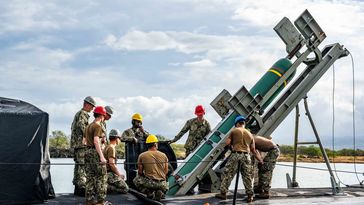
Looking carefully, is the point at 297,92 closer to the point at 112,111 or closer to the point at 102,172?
the point at 112,111

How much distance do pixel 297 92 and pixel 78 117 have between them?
4.66 meters

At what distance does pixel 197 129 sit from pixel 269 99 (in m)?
1.69

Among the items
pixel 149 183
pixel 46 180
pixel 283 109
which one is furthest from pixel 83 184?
pixel 283 109

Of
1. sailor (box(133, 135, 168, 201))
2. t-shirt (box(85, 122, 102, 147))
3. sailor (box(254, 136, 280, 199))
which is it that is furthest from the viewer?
sailor (box(254, 136, 280, 199))

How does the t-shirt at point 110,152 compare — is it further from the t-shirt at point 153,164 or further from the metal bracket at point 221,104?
the metal bracket at point 221,104

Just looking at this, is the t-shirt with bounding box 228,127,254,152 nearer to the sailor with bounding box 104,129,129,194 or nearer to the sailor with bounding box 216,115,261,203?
the sailor with bounding box 216,115,261,203

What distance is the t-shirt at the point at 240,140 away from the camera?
9.18 meters

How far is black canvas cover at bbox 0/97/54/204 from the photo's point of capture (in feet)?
27.1

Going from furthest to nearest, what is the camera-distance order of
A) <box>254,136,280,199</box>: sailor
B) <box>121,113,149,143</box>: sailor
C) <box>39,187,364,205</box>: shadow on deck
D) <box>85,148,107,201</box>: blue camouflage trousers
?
1. <box>121,113,149,143</box>: sailor
2. <box>254,136,280,199</box>: sailor
3. <box>39,187,364,205</box>: shadow on deck
4. <box>85,148,107,201</box>: blue camouflage trousers

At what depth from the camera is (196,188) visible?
11.2m

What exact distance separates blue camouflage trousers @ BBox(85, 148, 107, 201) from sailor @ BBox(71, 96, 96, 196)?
3.60ft

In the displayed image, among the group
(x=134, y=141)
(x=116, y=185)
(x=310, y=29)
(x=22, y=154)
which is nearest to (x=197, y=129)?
(x=134, y=141)

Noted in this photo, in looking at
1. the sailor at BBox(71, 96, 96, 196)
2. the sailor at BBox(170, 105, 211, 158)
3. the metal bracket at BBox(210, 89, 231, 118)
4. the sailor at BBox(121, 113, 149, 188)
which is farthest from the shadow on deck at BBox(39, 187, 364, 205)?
the metal bracket at BBox(210, 89, 231, 118)

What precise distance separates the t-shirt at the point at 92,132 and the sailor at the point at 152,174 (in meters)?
1.09
